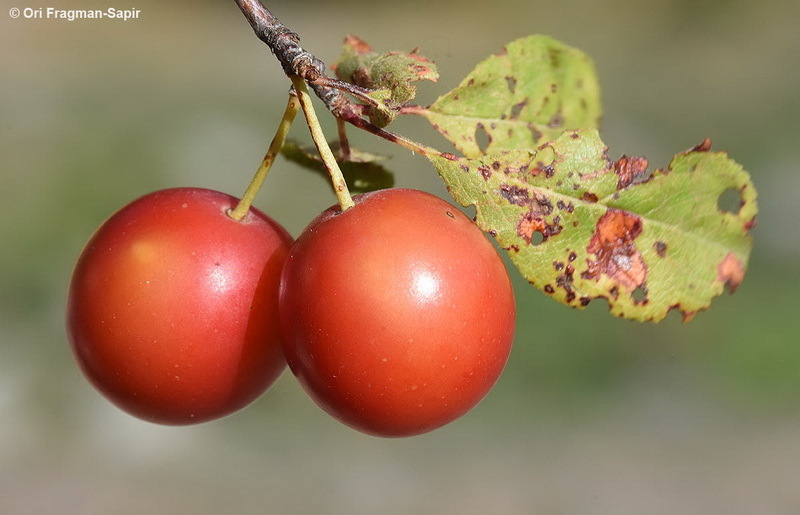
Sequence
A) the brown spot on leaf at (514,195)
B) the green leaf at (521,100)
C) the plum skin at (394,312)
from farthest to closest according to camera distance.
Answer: the green leaf at (521,100) → the brown spot on leaf at (514,195) → the plum skin at (394,312)

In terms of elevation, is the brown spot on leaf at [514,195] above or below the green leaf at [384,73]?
below

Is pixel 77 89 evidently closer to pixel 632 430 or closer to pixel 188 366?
pixel 632 430

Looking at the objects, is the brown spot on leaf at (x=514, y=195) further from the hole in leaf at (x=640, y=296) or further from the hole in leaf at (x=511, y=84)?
the hole in leaf at (x=511, y=84)

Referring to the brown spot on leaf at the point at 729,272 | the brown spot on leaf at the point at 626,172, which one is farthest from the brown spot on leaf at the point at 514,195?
the brown spot on leaf at the point at 729,272

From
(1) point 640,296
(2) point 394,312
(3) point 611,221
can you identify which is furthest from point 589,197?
(2) point 394,312

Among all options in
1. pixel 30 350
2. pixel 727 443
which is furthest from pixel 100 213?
pixel 727 443
